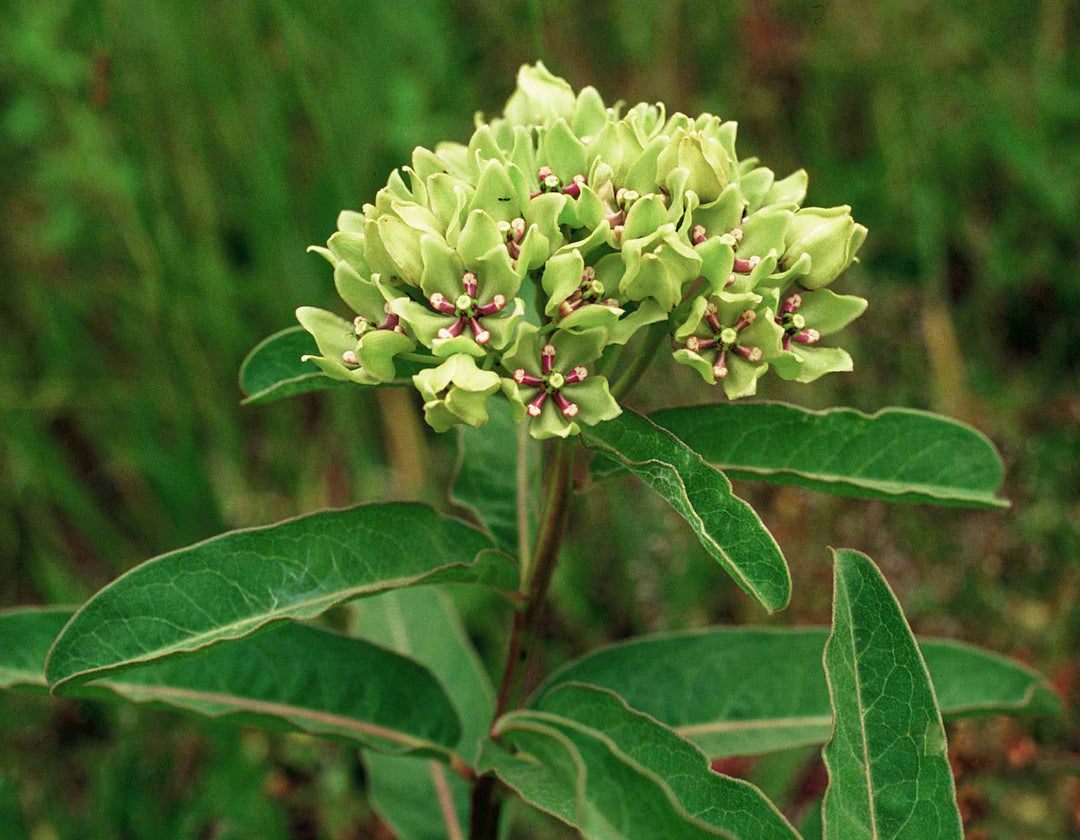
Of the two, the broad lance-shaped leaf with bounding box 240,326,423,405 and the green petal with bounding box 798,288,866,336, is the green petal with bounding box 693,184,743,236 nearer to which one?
the green petal with bounding box 798,288,866,336

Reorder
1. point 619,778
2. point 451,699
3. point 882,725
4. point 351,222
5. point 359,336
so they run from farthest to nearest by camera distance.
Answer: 1. point 451,699
2. point 351,222
3. point 359,336
4. point 882,725
5. point 619,778

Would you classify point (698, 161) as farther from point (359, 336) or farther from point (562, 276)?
point (359, 336)

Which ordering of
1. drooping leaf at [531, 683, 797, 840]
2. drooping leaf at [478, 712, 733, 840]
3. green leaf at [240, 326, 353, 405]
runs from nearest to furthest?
drooping leaf at [478, 712, 733, 840] < drooping leaf at [531, 683, 797, 840] < green leaf at [240, 326, 353, 405]

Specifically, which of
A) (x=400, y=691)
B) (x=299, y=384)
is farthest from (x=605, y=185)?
(x=400, y=691)

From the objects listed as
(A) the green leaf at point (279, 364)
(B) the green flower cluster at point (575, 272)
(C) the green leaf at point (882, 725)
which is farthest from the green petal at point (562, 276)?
(C) the green leaf at point (882, 725)

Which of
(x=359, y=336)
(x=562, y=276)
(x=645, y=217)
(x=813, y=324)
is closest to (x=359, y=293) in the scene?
(x=359, y=336)

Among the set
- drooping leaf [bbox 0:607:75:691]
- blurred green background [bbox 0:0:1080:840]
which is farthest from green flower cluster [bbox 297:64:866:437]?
blurred green background [bbox 0:0:1080:840]

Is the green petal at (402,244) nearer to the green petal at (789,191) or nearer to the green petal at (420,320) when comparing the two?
the green petal at (420,320)
